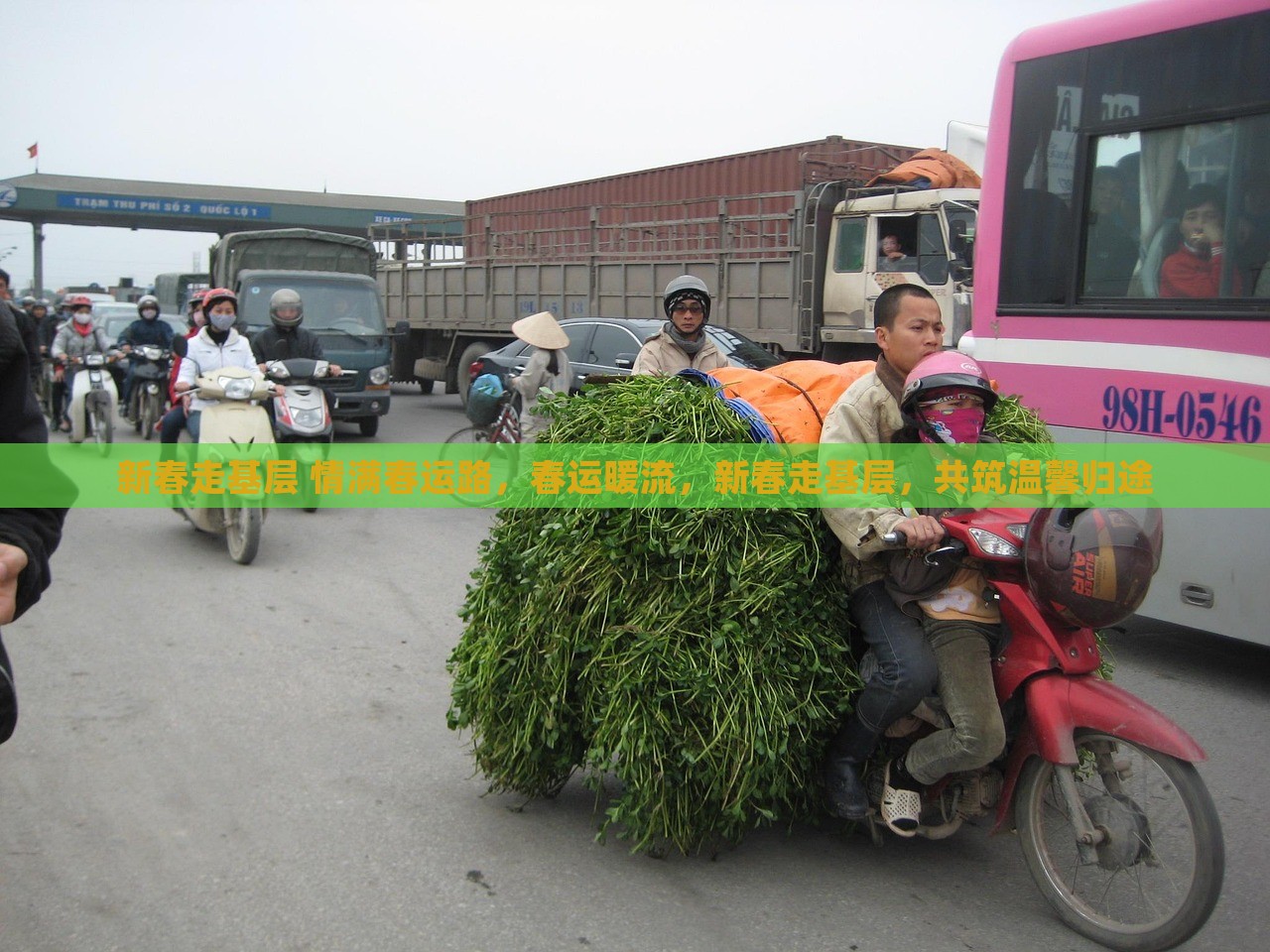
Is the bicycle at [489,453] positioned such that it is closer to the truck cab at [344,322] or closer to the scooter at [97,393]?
the truck cab at [344,322]

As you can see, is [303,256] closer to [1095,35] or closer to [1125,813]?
[1095,35]

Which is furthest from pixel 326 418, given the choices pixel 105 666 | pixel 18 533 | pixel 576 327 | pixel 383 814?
pixel 18 533

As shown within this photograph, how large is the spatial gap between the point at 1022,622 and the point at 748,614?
2.56ft

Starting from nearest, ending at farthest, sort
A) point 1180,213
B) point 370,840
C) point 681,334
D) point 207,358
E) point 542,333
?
point 370,840 < point 1180,213 < point 681,334 < point 207,358 < point 542,333

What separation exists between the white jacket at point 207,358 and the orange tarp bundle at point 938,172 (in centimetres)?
666

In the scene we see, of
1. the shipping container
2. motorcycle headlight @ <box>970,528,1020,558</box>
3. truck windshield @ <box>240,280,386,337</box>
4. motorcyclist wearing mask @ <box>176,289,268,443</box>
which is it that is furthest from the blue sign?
motorcycle headlight @ <box>970,528,1020,558</box>

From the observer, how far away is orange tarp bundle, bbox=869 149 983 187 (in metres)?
11.4

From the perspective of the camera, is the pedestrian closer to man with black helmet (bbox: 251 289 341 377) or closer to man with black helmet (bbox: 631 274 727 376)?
man with black helmet (bbox: 631 274 727 376)

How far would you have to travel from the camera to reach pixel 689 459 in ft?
11.7

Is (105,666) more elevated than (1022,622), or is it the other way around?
(1022,622)

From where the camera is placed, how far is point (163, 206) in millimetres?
40562

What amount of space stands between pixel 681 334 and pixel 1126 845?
353cm

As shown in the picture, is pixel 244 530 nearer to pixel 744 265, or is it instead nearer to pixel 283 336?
pixel 283 336

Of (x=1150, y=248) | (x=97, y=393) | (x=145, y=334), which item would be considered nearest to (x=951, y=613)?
(x=1150, y=248)
